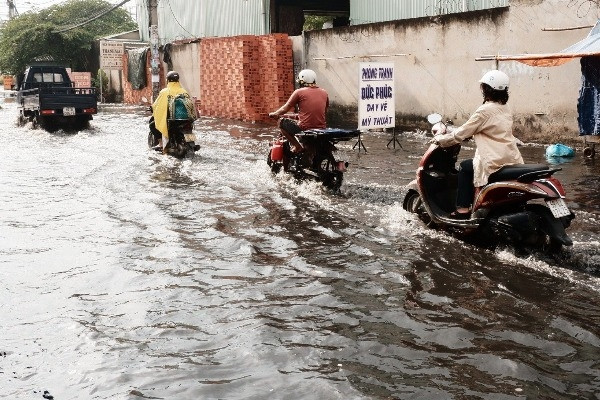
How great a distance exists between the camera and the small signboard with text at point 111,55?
36.7m

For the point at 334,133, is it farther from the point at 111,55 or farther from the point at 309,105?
the point at 111,55

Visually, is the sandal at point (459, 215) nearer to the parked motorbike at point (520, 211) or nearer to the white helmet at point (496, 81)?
the parked motorbike at point (520, 211)

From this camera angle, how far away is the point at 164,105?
46.5ft

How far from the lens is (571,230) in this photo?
25.3 ft

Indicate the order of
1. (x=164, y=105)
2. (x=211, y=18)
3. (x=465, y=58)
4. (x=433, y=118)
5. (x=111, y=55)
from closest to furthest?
(x=433, y=118) → (x=164, y=105) → (x=465, y=58) → (x=211, y=18) → (x=111, y=55)

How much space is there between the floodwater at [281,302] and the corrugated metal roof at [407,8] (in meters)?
8.81

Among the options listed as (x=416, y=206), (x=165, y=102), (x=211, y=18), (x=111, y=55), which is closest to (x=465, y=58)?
(x=165, y=102)

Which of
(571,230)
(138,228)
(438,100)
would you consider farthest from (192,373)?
(438,100)

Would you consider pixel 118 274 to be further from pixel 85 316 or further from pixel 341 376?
pixel 341 376

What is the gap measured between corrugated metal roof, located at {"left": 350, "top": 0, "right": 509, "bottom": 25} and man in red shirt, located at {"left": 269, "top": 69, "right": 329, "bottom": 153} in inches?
338

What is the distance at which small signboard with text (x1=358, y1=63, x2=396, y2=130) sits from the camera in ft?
45.3

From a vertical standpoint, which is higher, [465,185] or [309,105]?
[309,105]

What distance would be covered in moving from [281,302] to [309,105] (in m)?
5.64

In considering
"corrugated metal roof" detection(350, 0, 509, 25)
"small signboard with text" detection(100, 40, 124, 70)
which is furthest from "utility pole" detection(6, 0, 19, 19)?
"corrugated metal roof" detection(350, 0, 509, 25)
